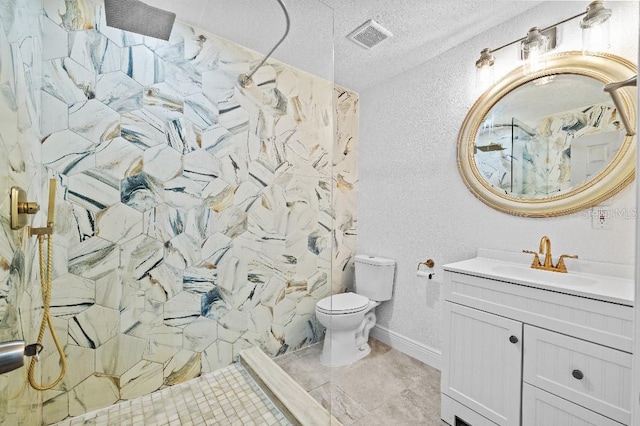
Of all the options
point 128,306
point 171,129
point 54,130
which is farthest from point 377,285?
point 54,130

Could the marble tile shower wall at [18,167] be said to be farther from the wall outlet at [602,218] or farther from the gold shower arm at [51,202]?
the wall outlet at [602,218]

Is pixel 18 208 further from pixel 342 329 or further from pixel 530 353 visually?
pixel 530 353

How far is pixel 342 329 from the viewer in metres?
2.01

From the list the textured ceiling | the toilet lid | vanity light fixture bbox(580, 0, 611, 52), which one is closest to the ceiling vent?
the textured ceiling

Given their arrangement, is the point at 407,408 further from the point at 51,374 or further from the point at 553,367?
the point at 51,374

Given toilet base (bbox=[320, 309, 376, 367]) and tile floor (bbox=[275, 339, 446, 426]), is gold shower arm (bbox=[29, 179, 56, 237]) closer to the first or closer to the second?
tile floor (bbox=[275, 339, 446, 426])

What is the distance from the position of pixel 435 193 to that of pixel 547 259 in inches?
31.0

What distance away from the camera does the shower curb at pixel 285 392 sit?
4.42ft

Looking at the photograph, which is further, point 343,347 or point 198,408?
point 343,347

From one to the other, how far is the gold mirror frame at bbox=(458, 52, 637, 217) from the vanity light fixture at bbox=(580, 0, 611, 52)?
4 centimetres

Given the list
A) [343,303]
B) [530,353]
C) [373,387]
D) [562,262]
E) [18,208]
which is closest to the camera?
[18,208]

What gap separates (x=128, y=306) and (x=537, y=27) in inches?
109

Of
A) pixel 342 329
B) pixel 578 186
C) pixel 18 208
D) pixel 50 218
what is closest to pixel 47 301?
pixel 50 218

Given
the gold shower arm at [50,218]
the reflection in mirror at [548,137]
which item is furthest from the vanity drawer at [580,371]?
the gold shower arm at [50,218]
